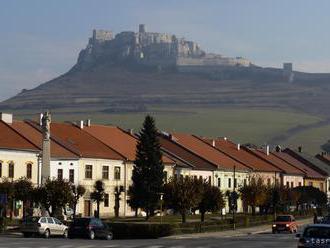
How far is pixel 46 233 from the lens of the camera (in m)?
56.4

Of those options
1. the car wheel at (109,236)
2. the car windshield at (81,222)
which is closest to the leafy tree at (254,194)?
the car wheel at (109,236)

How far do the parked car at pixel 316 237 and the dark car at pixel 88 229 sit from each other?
90.6 feet

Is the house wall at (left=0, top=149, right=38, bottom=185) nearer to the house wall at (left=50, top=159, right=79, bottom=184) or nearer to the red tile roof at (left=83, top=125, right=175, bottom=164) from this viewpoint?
the house wall at (left=50, top=159, right=79, bottom=184)

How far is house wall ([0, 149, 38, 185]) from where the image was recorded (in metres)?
81.9

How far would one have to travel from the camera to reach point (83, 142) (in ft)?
320

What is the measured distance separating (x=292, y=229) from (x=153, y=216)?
20.0m

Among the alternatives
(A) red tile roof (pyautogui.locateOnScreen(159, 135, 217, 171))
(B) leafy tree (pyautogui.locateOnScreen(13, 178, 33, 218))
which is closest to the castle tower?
(B) leafy tree (pyautogui.locateOnScreen(13, 178, 33, 218))

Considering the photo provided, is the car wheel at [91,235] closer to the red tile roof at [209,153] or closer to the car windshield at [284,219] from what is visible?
the car windshield at [284,219]

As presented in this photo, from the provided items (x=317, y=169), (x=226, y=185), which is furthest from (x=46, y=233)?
(x=317, y=169)

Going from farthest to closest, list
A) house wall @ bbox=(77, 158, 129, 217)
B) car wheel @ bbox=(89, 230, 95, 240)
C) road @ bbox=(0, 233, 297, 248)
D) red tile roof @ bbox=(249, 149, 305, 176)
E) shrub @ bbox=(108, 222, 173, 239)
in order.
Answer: red tile roof @ bbox=(249, 149, 305, 176) < house wall @ bbox=(77, 158, 129, 217) < shrub @ bbox=(108, 222, 173, 239) < car wheel @ bbox=(89, 230, 95, 240) < road @ bbox=(0, 233, 297, 248)

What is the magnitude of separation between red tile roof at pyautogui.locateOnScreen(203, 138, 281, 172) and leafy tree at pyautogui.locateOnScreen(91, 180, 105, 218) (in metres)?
38.5

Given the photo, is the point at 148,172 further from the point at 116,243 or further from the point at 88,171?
the point at 116,243

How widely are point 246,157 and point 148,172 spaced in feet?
139

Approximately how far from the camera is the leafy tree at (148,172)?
90.4 m
